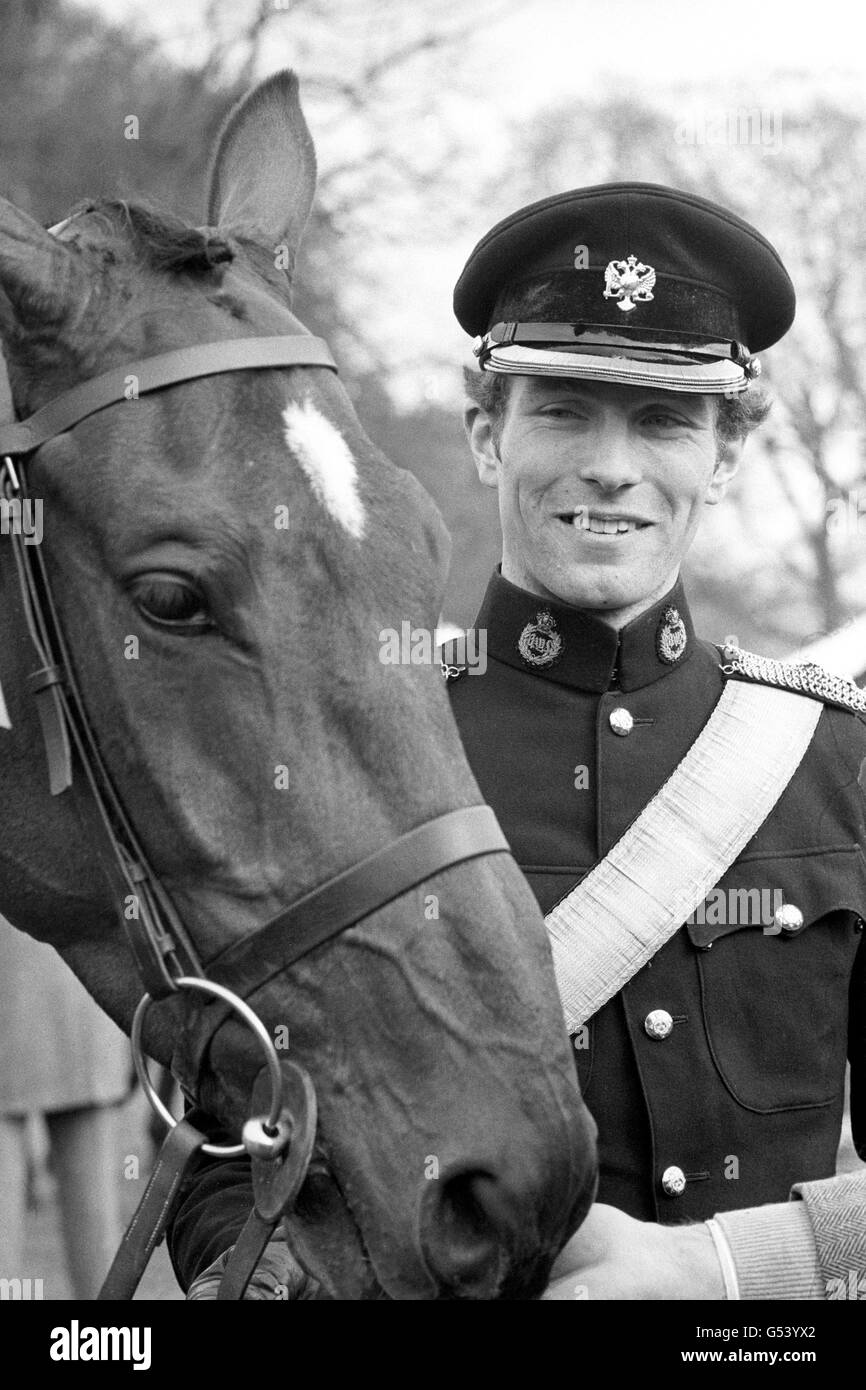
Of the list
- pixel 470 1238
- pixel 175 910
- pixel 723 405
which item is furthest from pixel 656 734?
pixel 470 1238

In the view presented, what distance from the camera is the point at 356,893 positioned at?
2311 millimetres

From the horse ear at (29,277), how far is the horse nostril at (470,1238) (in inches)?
55.3

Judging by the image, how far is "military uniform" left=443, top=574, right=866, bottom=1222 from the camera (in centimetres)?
290

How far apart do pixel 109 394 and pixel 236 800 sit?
2.11 ft

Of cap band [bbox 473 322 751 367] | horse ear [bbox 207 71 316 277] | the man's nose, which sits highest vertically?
horse ear [bbox 207 71 316 277]

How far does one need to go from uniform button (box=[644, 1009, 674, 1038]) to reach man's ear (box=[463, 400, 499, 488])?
1.08m

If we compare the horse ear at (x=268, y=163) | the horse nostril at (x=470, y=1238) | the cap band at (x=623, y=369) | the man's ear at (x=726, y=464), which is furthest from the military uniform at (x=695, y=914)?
the horse ear at (x=268, y=163)

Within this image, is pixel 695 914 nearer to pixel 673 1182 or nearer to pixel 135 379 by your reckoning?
pixel 673 1182

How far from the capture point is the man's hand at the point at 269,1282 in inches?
102

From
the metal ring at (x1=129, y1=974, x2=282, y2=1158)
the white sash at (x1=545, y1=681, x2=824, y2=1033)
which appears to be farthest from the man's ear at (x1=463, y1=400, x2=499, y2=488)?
the metal ring at (x1=129, y1=974, x2=282, y2=1158)

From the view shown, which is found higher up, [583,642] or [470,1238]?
[583,642]

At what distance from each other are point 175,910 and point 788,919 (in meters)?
1.15

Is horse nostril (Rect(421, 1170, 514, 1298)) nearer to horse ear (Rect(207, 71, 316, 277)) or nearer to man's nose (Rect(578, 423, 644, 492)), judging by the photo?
man's nose (Rect(578, 423, 644, 492))

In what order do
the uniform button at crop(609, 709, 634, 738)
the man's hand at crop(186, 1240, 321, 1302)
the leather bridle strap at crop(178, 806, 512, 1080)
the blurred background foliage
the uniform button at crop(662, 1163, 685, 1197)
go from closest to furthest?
the leather bridle strap at crop(178, 806, 512, 1080), the man's hand at crop(186, 1240, 321, 1302), the uniform button at crop(662, 1163, 685, 1197), the uniform button at crop(609, 709, 634, 738), the blurred background foliage
